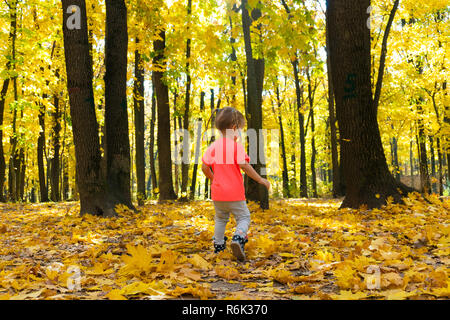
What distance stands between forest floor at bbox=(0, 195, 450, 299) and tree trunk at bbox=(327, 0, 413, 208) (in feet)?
2.30

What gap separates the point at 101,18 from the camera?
12.7 metres

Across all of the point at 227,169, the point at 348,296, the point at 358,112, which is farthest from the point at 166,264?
the point at 358,112

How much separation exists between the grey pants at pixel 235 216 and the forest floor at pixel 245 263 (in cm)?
24

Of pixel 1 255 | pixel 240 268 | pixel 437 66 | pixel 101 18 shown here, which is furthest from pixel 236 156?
pixel 437 66

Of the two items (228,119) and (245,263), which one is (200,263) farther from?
(228,119)

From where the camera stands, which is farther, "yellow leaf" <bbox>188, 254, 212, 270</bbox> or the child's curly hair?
the child's curly hair

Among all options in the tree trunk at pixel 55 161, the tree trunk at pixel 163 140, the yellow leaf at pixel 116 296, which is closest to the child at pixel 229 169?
the yellow leaf at pixel 116 296

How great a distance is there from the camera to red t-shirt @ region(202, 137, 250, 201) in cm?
386

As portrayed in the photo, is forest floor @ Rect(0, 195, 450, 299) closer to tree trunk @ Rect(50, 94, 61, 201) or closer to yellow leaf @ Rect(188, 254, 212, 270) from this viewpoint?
yellow leaf @ Rect(188, 254, 212, 270)

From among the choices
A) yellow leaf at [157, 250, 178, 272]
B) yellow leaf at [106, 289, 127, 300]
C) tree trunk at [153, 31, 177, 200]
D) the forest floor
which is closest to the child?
the forest floor

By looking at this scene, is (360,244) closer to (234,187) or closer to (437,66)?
Answer: (234,187)

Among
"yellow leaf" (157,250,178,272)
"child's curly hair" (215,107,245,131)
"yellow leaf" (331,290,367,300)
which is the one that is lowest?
"yellow leaf" (331,290,367,300)

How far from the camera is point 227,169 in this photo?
3891 millimetres

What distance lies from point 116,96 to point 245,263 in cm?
581
